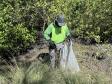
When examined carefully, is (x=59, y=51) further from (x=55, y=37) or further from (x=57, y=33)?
(x=57, y=33)

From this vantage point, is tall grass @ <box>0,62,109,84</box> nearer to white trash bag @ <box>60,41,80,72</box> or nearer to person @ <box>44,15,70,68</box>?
person @ <box>44,15,70,68</box>

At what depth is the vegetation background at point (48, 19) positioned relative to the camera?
14547mm

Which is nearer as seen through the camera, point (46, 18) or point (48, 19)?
point (48, 19)

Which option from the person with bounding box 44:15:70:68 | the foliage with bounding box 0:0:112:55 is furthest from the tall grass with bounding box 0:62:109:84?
the foliage with bounding box 0:0:112:55

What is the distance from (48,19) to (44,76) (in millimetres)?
4537

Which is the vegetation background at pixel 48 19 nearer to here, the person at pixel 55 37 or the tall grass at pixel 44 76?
the person at pixel 55 37

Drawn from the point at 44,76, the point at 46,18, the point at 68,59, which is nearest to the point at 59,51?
the point at 68,59

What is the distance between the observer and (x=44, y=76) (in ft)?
34.3

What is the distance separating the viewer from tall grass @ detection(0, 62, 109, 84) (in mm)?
9594

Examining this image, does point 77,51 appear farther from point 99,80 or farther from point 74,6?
point 99,80

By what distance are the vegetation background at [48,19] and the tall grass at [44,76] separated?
3.56m

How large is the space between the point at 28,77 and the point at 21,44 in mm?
5893

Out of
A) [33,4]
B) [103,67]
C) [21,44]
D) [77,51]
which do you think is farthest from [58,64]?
[21,44]

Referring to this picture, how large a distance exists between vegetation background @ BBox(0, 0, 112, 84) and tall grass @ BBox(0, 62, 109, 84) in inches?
140
